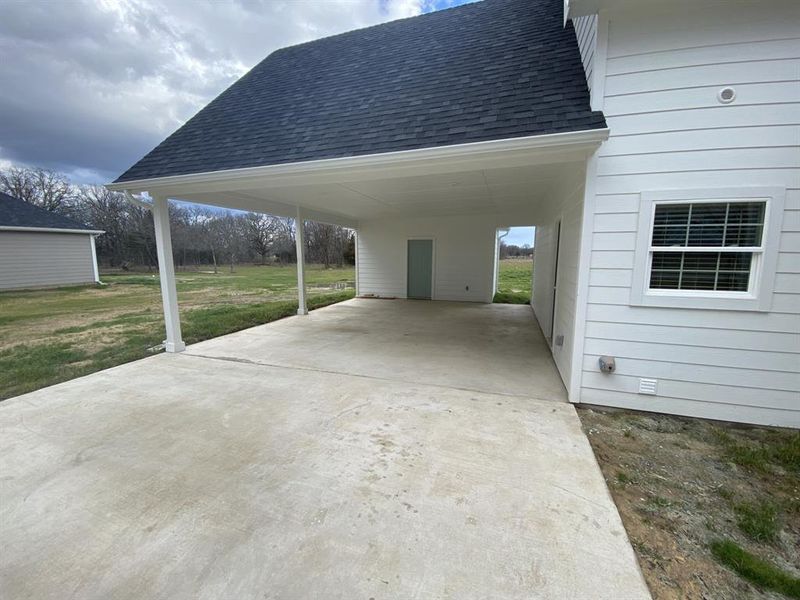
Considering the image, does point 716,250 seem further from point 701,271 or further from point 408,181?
point 408,181

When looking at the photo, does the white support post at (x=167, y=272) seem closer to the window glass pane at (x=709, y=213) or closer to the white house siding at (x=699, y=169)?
the white house siding at (x=699, y=169)

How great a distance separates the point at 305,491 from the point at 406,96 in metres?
4.27

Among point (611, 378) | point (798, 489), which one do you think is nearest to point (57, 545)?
point (611, 378)

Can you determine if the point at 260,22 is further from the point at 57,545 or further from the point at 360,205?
the point at 57,545

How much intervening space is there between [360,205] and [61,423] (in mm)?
6096

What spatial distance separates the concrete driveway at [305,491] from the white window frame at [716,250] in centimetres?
132

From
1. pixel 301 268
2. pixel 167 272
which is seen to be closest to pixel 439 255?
pixel 301 268

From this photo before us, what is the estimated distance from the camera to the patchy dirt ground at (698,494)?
4.68 feet

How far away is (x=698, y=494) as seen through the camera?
191cm

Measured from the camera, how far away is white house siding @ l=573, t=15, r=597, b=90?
2.91 metres

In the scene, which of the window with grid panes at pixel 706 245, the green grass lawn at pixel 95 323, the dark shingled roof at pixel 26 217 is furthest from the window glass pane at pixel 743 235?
Result: the dark shingled roof at pixel 26 217

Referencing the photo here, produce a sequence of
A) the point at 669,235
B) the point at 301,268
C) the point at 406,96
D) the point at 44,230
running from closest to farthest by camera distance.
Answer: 1. the point at 669,235
2. the point at 406,96
3. the point at 301,268
4. the point at 44,230

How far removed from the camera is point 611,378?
2998 millimetres

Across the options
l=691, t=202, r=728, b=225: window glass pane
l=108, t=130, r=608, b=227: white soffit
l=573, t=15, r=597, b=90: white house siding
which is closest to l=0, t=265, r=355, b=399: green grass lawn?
l=108, t=130, r=608, b=227: white soffit
